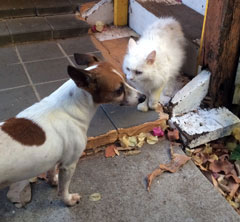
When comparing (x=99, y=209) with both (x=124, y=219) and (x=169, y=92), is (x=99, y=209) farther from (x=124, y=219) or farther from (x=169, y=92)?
(x=169, y=92)

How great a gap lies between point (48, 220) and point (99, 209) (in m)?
0.41

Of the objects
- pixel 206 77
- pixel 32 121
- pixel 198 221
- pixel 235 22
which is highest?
pixel 235 22

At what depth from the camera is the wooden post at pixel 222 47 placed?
2.78 metres

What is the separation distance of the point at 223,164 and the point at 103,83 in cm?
158

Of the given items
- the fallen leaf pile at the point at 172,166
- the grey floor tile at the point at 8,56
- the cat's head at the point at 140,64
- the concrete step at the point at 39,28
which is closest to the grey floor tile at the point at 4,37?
the concrete step at the point at 39,28

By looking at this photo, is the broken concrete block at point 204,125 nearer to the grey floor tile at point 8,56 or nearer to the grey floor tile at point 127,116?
the grey floor tile at point 127,116

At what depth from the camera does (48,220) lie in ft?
7.67

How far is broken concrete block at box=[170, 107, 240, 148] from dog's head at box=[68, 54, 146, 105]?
946 millimetres

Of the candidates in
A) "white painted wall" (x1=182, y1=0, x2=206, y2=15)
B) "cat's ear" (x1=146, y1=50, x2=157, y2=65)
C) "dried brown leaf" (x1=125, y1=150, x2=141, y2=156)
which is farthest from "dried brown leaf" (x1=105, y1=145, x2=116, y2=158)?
"white painted wall" (x1=182, y1=0, x2=206, y2=15)

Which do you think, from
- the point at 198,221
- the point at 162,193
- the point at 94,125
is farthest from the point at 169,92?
the point at 198,221

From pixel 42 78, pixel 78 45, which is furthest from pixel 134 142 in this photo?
pixel 78 45

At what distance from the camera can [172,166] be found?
2.82 metres

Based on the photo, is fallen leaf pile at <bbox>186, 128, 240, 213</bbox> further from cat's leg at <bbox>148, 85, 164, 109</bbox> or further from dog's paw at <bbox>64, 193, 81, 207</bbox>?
dog's paw at <bbox>64, 193, 81, 207</bbox>

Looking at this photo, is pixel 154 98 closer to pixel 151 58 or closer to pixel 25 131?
pixel 151 58
